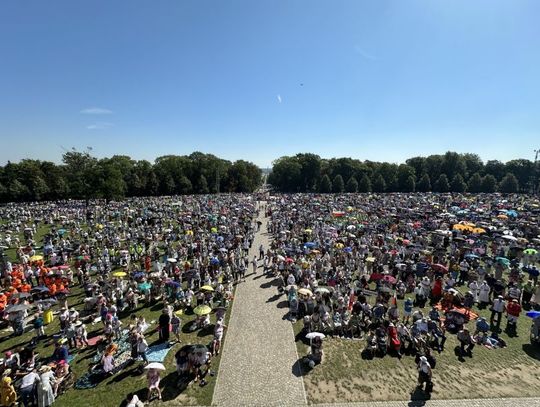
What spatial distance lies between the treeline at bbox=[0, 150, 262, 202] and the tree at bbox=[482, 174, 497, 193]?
66187mm

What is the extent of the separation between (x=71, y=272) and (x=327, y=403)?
689 inches

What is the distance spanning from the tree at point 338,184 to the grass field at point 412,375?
71.8 m

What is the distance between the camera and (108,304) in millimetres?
14352

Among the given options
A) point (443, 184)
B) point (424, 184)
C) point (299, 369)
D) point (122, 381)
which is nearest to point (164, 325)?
point (122, 381)

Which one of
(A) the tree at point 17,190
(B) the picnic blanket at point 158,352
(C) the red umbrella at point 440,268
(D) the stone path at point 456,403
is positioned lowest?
(D) the stone path at point 456,403

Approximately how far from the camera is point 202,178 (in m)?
79.1

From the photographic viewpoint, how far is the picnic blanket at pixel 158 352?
34.5 ft

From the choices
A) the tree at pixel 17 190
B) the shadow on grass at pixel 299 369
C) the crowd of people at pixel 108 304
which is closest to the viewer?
the crowd of people at pixel 108 304

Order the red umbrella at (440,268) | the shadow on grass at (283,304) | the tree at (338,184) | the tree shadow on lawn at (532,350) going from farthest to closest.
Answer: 1. the tree at (338,184)
2. the red umbrella at (440,268)
3. the shadow on grass at (283,304)
4. the tree shadow on lawn at (532,350)

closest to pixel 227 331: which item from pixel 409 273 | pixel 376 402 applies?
pixel 376 402

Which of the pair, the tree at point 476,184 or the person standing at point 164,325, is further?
the tree at point 476,184

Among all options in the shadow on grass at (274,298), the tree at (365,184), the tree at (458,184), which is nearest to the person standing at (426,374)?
the shadow on grass at (274,298)

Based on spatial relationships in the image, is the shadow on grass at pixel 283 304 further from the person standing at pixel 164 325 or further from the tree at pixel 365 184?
the tree at pixel 365 184

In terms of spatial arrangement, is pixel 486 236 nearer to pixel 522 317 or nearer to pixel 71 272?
pixel 522 317
